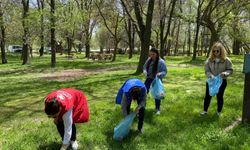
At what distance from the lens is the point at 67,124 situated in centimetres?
542

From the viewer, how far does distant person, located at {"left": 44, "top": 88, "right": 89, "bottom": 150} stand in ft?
16.7

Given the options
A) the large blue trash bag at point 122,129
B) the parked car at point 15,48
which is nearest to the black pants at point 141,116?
the large blue trash bag at point 122,129

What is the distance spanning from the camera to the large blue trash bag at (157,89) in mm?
8180

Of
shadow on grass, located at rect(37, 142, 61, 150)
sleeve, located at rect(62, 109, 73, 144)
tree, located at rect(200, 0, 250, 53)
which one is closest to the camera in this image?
sleeve, located at rect(62, 109, 73, 144)

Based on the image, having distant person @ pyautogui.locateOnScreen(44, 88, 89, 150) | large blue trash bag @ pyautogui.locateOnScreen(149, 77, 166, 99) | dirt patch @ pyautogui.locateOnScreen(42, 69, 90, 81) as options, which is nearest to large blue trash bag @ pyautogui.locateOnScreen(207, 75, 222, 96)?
large blue trash bag @ pyautogui.locateOnScreen(149, 77, 166, 99)

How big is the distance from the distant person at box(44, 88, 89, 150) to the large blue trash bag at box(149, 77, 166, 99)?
2.58 metres

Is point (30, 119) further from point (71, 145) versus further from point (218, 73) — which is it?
point (218, 73)

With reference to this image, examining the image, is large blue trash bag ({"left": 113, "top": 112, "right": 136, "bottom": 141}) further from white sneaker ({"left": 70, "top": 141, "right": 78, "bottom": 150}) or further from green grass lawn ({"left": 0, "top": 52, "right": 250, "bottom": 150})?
white sneaker ({"left": 70, "top": 141, "right": 78, "bottom": 150})

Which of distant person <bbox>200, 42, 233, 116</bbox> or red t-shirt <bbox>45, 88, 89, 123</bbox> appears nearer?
red t-shirt <bbox>45, 88, 89, 123</bbox>

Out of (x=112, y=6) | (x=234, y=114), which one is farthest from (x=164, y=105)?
(x=112, y=6)

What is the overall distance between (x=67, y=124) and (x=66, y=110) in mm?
246

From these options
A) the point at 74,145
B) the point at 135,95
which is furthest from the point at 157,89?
the point at 74,145

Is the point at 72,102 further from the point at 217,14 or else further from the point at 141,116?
the point at 217,14

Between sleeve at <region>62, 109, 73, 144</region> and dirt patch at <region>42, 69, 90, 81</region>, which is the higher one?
sleeve at <region>62, 109, 73, 144</region>
